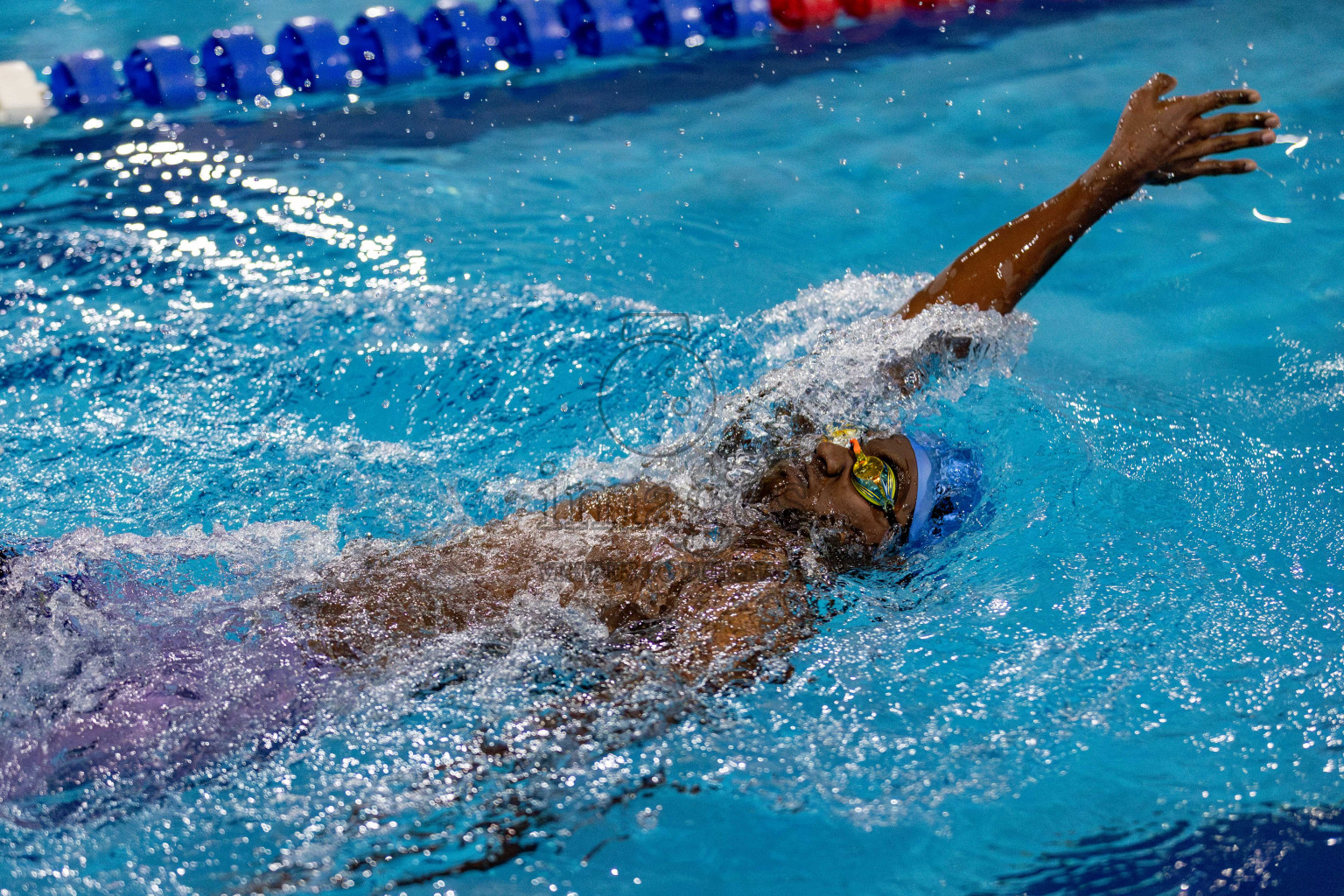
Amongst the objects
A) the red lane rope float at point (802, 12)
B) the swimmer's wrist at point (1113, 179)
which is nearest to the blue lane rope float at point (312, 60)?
the red lane rope float at point (802, 12)

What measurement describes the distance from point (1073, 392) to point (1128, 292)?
2.92ft

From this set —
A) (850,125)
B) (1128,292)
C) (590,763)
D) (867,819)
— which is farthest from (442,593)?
(850,125)

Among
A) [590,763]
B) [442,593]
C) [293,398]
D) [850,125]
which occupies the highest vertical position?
[850,125]

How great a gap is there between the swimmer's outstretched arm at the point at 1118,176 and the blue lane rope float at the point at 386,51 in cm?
366

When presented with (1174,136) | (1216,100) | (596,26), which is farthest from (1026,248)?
(596,26)

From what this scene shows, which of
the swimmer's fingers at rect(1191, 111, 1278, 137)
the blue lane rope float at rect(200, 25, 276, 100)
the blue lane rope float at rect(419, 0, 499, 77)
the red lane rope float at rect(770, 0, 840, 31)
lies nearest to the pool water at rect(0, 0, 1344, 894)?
the swimmer's fingers at rect(1191, 111, 1278, 137)

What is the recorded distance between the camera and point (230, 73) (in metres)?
5.27

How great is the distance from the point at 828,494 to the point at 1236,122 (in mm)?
1157

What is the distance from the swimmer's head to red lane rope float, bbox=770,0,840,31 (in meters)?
4.09

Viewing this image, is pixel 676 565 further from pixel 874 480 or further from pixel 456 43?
pixel 456 43

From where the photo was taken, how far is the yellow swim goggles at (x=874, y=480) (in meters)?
2.51

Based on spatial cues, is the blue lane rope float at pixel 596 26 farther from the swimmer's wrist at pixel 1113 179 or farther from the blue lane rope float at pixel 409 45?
the swimmer's wrist at pixel 1113 179

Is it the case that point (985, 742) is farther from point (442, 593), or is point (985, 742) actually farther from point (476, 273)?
point (476, 273)

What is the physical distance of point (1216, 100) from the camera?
2.20m
